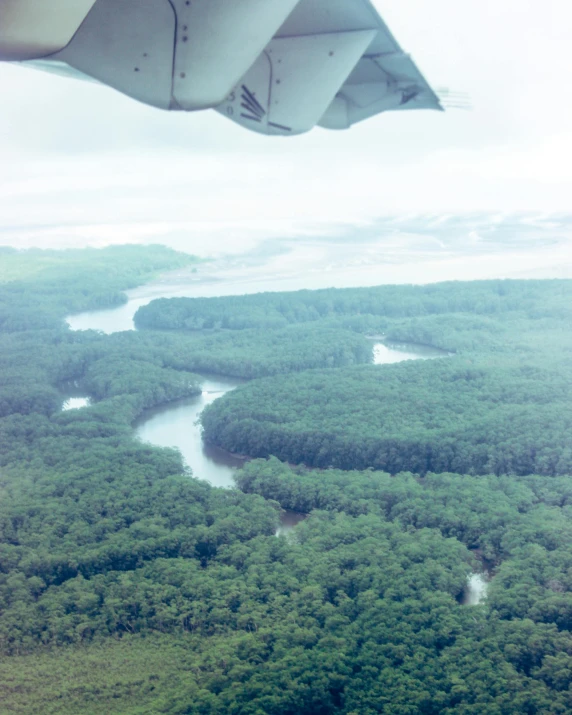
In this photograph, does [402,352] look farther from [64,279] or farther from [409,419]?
[64,279]

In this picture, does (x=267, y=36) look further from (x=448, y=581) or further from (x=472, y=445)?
(x=472, y=445)

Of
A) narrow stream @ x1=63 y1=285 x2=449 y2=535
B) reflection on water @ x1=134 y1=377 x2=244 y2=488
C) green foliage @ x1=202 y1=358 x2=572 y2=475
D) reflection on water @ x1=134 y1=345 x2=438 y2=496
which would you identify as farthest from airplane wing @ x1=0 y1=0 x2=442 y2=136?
green foliage @ x1=202 y1=358 x2=572 y2=475

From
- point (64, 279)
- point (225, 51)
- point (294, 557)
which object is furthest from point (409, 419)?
point (64, 279)

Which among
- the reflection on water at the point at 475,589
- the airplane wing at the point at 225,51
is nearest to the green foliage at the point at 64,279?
the reflection on water at the point at 475,589

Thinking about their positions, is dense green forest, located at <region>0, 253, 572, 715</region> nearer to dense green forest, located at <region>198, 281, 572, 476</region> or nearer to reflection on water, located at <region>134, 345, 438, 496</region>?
dense green forest, located at <region>198, 281, 572, 476</region>

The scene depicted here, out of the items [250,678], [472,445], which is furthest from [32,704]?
[472,445]

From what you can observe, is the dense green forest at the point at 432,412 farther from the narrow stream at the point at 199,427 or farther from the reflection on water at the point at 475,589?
the reflection on water at the point at 475,589

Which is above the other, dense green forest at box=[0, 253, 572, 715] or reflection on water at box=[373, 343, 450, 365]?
dense green forest at box=[0, 253, 572, 715]
